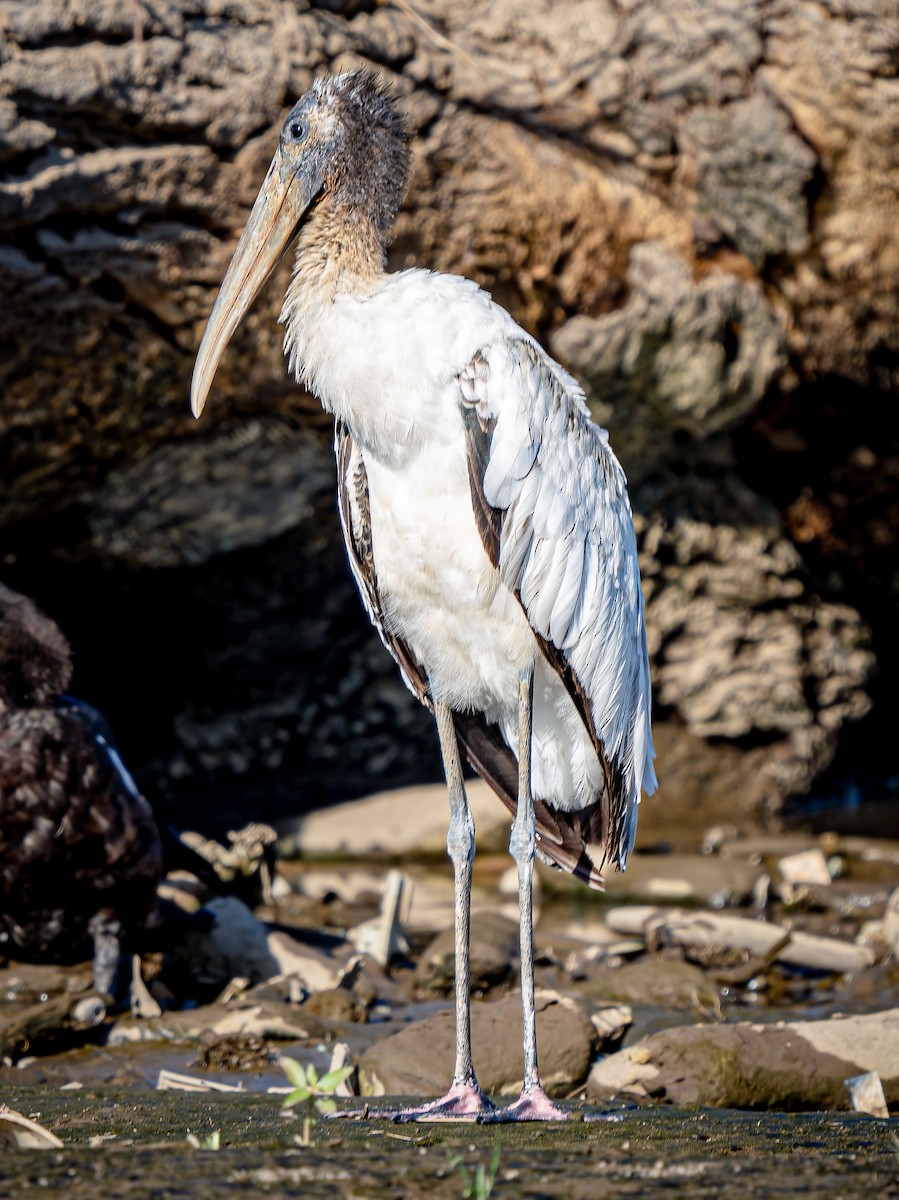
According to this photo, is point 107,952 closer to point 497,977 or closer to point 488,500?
point 497,977

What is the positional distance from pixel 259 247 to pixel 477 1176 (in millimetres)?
3007

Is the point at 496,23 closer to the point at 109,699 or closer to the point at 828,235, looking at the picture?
the point at 828,235

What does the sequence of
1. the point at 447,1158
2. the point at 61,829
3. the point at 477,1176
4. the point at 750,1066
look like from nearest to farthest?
the point at 477,1176 < the point at 447,1158 < the point at 750,1066 < the point at 61,829

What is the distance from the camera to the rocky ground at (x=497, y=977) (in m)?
4.30

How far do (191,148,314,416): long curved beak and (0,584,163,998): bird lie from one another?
174 cm

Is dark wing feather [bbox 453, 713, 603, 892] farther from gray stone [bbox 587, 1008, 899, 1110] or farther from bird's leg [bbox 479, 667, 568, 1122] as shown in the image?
gray stone [bbox 587, 1008, 899, 1110]

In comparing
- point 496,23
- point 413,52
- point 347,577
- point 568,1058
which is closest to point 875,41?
point 496,23

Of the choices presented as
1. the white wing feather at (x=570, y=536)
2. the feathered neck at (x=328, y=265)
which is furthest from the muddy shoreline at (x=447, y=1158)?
the feathered neck at (x=328, y=265)

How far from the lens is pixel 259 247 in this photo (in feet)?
14.1

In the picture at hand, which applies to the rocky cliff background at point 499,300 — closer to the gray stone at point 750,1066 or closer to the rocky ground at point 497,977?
the rocky ground at point 497,977

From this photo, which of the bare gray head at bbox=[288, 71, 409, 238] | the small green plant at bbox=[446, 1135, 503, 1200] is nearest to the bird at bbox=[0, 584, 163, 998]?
the bare gray head at bbox=[288, 71, 409, 238]

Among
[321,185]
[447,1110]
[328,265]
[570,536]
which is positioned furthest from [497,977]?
[321,185]

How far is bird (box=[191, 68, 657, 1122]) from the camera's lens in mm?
3855

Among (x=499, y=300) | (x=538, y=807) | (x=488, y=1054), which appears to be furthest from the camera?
(x=499, y=300)
